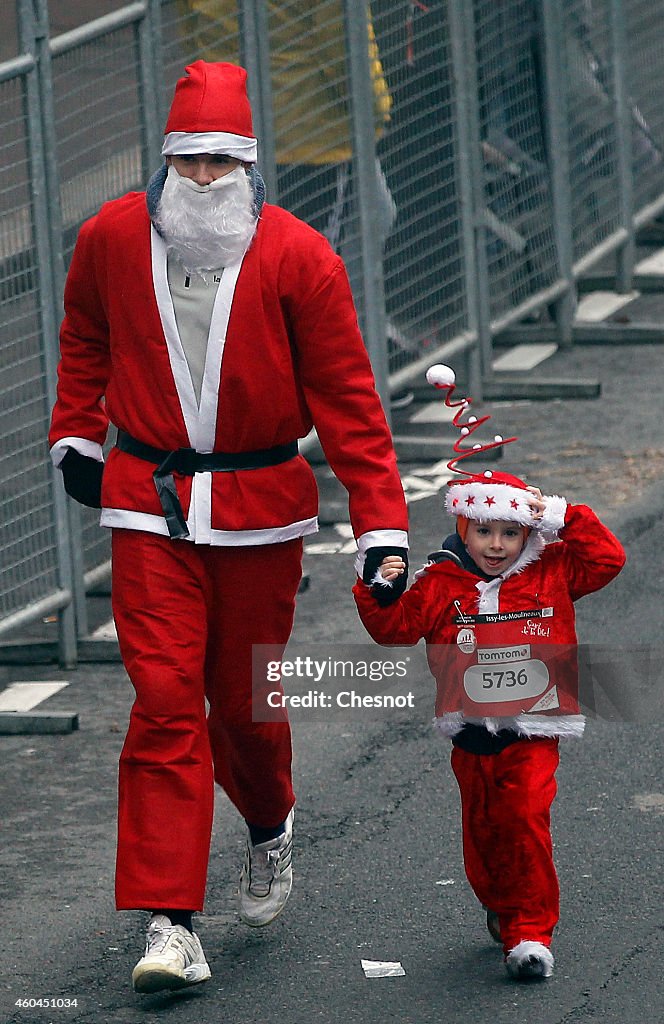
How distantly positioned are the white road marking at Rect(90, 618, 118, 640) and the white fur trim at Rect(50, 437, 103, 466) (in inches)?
85.8

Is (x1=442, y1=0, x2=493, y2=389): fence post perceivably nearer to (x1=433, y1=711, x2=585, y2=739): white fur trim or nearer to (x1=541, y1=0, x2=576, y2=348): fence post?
(x1=541, y1=0, x2=576, y2=348): fence post

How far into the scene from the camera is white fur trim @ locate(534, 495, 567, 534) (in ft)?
15.5

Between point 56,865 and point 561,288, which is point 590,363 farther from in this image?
point 56,865

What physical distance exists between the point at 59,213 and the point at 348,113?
7.64 ft

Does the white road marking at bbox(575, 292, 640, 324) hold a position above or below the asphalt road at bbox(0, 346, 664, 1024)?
above

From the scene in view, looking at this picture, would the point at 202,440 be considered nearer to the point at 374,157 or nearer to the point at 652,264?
the point at 374,157

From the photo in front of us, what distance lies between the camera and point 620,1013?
4.59 meters

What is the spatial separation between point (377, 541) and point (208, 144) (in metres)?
0.95

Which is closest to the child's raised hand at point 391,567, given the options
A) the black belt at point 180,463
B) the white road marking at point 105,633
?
the black belt at point 180,463

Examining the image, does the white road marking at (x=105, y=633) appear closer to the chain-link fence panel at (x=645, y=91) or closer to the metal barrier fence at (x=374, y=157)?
the metal barrier fence at (x=374, y=157)

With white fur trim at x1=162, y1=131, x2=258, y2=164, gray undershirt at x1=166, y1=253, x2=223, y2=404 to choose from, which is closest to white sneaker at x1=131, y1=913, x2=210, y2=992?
gray undershirt at x1=166, y1=253, x2=223, y2=404

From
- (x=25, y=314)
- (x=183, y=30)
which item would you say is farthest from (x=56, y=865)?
(x=183, y=30)

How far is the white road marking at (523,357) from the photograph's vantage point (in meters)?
11.2

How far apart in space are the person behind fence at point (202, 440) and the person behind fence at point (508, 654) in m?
0.15
